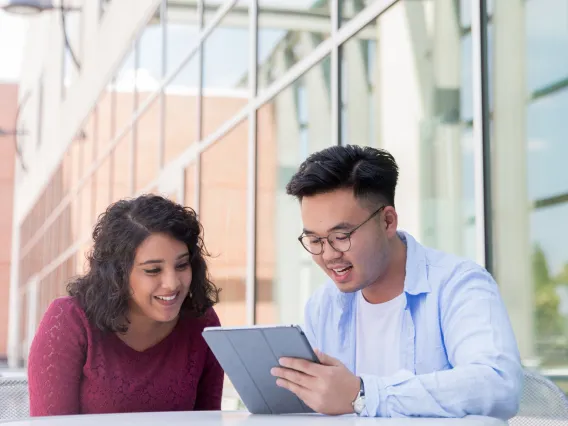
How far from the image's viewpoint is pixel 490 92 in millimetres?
2988

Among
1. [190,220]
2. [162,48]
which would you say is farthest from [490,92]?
[162,48]

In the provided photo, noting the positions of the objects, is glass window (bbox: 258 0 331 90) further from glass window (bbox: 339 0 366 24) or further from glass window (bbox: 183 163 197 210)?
glass window (bbox: 183 163 197 210)

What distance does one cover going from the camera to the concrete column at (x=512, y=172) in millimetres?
2824

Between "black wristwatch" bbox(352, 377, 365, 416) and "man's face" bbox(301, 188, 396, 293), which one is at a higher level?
"man's face" bbox(301, 188, 396, 293)

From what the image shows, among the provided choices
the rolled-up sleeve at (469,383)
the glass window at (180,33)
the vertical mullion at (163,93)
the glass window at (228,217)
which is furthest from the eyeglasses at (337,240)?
the vertical mullion at (163,93)

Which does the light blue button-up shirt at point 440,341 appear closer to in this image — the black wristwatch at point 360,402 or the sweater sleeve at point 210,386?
the black wristwatch at point 360,402

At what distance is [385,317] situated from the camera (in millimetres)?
2281

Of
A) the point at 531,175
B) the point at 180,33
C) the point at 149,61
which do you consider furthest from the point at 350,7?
the point at 149,61

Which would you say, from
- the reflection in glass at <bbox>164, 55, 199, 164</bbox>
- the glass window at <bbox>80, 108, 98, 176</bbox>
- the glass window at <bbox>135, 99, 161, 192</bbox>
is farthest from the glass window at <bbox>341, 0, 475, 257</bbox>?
the glass window at <bbox>80, 108, 98, 176</bbox>

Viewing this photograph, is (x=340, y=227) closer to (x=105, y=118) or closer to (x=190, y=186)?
(x=190, y=186)

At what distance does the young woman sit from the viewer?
248 cm

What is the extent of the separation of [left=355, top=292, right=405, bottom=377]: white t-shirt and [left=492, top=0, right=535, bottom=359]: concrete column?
2.36ft

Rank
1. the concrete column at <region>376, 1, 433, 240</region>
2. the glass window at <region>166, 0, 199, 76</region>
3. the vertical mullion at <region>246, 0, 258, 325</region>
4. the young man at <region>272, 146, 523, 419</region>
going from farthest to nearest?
the glass window at <region>166, 0, 199, 76</region>, the vertical mullion at <region>246, 0, 258, 325</region>, the concrete column at <region>376, 1, 433, 240</region>, the young man at <region>272, 146, 523, 419</region>

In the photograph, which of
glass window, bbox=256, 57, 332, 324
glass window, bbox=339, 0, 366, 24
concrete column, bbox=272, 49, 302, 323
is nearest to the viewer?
glass window, bbox=339, 0, 366, 24
